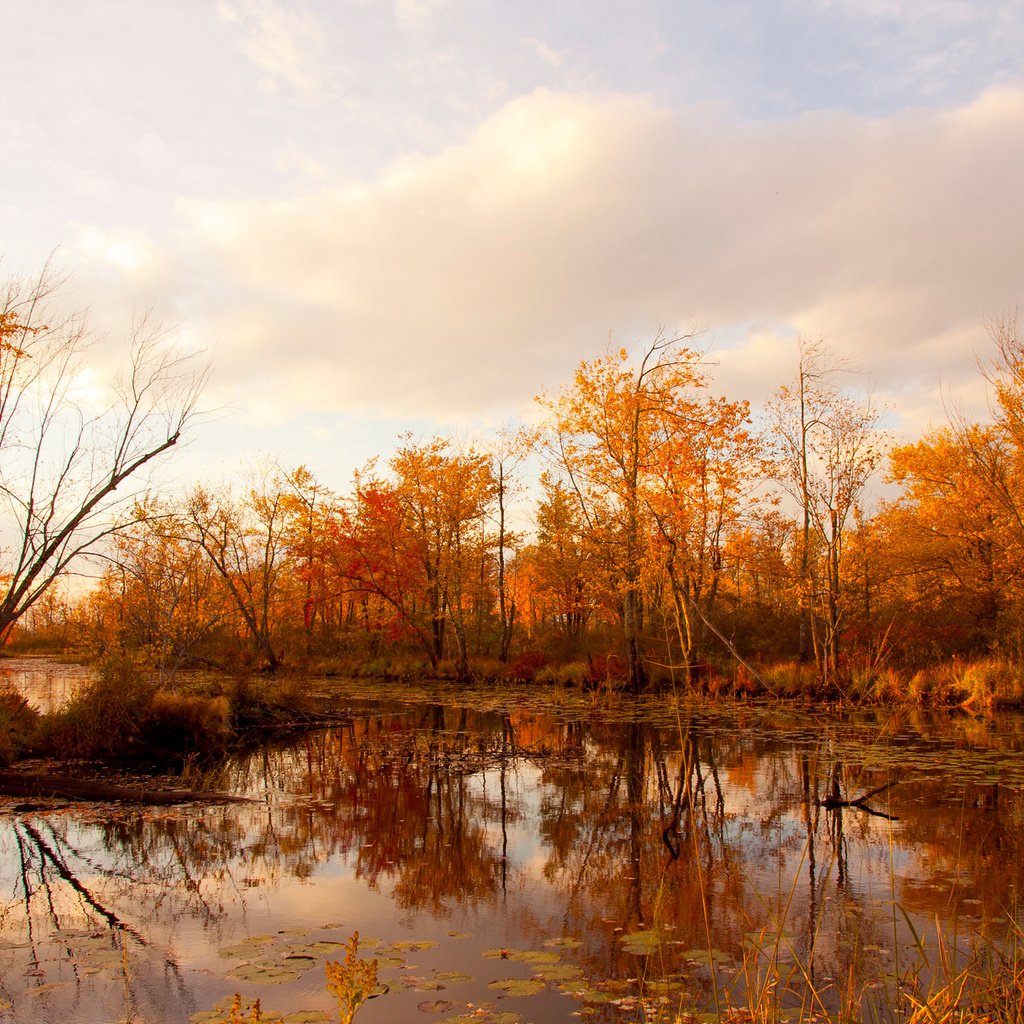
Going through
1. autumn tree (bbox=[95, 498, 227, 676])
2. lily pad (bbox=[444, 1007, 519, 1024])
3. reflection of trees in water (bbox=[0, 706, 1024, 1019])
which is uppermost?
autumn tree (bbox=[95, 498, 227, 676])

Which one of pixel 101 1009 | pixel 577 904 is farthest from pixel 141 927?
pixel 577 904

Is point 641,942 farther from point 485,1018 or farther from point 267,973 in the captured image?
point 267,973

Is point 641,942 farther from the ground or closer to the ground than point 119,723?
closer to the ground

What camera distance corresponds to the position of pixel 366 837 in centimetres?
866

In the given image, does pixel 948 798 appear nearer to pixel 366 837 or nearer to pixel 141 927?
pixel 366 837

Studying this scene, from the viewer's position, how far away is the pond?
4.88m

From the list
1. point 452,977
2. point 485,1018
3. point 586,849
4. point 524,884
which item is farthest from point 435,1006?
point 586,849

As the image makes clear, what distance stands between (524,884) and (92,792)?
690 cm

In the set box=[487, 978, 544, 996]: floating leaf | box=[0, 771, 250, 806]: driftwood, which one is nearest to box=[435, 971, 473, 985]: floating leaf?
box=[487, 978, 544, 996]: floating leaf

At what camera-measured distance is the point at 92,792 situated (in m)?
10.8

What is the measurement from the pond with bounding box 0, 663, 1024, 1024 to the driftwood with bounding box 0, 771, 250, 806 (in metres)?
0.41

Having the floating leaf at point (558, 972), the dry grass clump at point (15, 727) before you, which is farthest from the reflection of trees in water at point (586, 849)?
the dry grass clump at point (15, 727)

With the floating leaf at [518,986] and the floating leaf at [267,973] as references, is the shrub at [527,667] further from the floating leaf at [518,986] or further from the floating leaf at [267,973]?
the floating leaf at [518,986]

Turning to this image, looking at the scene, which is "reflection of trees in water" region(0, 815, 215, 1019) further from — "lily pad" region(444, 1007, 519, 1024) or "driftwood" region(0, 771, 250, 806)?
"lily pad" region(444, 1007, 519, 1024)
